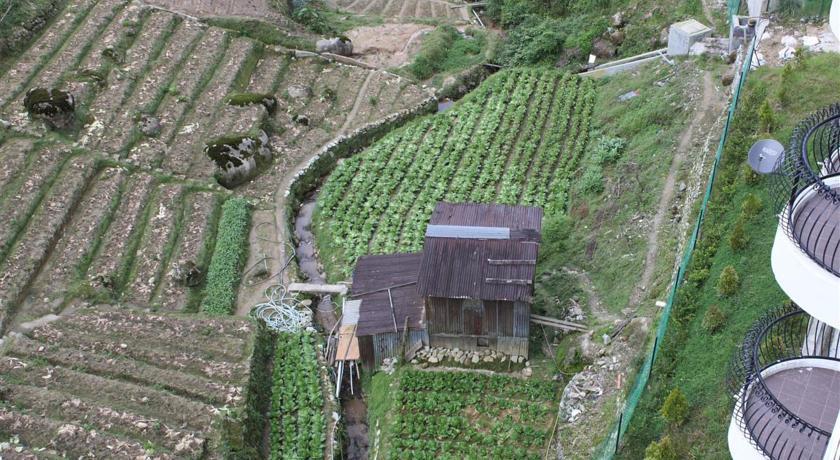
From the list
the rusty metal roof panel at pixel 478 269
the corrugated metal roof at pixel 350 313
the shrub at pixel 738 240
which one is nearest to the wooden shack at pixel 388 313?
the corrugated metal roof at pixel 350 313

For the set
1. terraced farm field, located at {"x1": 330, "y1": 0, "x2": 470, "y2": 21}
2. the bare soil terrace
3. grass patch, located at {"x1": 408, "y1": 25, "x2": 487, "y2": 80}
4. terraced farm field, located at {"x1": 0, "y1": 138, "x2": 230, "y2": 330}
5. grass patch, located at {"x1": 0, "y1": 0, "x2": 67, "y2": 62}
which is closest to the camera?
the bare soil terrace

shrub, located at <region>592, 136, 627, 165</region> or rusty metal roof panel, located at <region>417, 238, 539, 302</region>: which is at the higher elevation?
shrub, located at <region>592, 136, 627, 165</region>

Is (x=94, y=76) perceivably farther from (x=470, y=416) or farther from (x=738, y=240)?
(x=738, y=240)

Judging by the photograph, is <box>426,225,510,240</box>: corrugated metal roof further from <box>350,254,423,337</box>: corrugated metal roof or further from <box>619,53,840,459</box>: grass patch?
<box>619,53,840,459</box>: grass patch

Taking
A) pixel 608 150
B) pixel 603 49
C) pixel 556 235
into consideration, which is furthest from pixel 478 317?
pixel 603 49

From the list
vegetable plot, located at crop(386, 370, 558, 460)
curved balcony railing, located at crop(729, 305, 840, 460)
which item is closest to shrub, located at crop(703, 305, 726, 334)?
vegetable plot, located at crop(386, 370, 558, 460)

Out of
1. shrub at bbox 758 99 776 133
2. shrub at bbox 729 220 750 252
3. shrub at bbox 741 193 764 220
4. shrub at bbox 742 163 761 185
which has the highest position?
shrub at bbox 758 99 776 133
